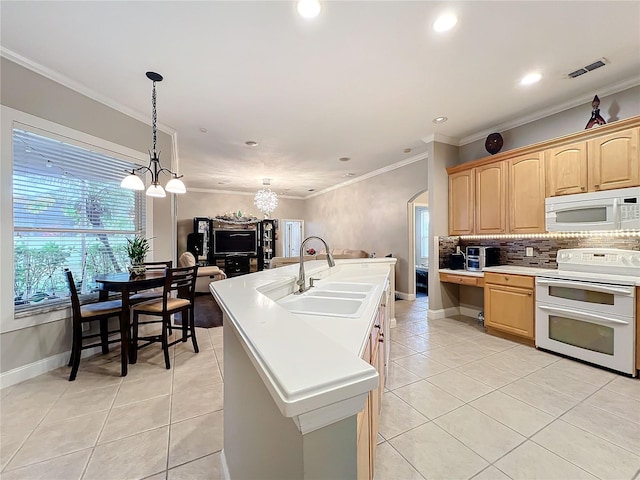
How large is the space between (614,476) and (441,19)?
289 centimetres

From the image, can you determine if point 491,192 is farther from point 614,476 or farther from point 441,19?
point 614,476

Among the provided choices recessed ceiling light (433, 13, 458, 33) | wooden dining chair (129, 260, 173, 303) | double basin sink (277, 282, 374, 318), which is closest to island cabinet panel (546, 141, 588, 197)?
recessed ceiling light (433, 13, 458, 33)

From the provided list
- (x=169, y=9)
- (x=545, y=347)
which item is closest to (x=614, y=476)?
(x=545, y=347)

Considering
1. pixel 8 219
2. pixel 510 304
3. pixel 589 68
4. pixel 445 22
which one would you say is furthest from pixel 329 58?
pixel 510 304

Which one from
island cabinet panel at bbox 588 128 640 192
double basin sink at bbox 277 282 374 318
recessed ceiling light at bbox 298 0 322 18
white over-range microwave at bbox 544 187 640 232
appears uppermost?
recessed ceiling light at bbox 298 0 322 18

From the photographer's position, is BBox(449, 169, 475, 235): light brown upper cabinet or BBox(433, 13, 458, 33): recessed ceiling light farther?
BBox(449, 169, 475, 235): light brown upper cabinet

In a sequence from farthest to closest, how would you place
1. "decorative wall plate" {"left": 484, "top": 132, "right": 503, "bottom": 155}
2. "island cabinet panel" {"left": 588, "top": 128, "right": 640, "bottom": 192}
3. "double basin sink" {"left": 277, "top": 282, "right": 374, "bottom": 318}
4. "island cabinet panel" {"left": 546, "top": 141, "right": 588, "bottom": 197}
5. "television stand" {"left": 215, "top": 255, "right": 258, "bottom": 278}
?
"television stand" {"left": 215, "top": 255, "right": 258, "bottom": 278} < "decorative wall plate" {"left": 484, "top": 132, "right": 503, "bottom": 155} < "island cabinet panel" {"left": 546, "top": 141, "right": 588, "bottom": 197} < "island cabinet panel" {"left": 588, "top": 128, "right": 640, "bottom": 192} < "double basin sink" {"left": 277, "top": 282, "right": 374, "bottom": 318}

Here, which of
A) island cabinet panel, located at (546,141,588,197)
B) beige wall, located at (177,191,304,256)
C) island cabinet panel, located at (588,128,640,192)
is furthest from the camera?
beige wall, located at (177,191,304,256)

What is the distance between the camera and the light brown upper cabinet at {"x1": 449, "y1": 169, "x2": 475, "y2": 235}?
12.9 ft

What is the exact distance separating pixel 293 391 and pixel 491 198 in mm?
4029

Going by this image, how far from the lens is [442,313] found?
4230mm

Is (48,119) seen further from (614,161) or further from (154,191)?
(614,161)

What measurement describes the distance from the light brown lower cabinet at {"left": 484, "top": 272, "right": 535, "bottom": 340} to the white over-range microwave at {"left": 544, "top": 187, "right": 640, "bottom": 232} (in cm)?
69

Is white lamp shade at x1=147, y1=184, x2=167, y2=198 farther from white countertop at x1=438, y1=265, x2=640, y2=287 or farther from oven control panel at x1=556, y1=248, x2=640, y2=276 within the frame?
oven control panel at x1=556, y1=248, x2=640, y2=276
